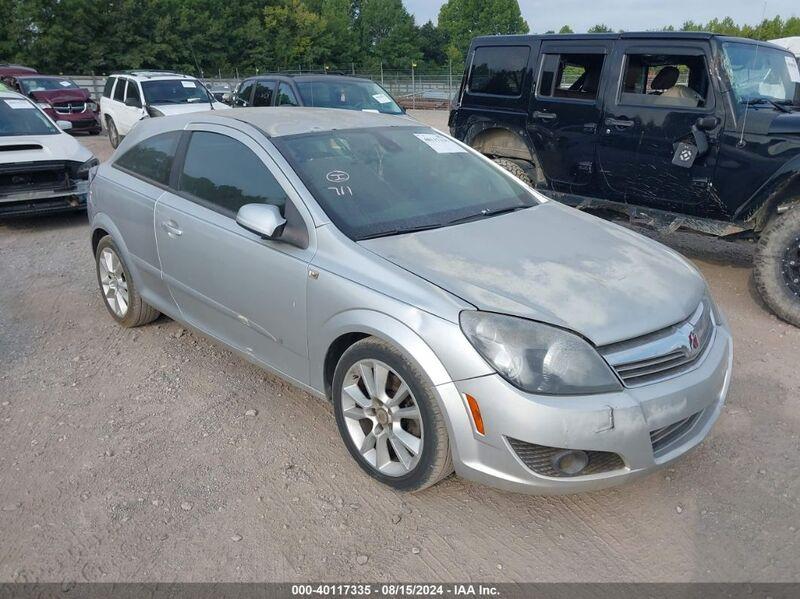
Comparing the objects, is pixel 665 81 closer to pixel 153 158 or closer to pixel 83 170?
pixel 153 158

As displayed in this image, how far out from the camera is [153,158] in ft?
14.6

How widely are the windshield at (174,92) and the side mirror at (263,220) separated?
39.7 feet

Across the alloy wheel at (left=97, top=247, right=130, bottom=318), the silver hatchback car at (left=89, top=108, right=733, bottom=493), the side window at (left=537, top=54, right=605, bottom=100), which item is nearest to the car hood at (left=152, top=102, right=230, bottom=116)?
the side window at (left=537, top=54, right=605, bottom=100)

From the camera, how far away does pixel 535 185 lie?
6.88 meters

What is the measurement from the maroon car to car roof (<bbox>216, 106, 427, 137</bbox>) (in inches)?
634

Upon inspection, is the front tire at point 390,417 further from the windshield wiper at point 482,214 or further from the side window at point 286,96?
the side window at point 286,96

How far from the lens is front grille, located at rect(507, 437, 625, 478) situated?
255 centimetres

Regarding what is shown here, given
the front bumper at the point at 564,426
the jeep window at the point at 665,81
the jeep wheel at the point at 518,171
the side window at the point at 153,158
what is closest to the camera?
the front bumper at the point at 564,426

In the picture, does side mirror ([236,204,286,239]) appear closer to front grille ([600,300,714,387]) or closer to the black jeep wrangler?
front grille ([600,300,714,387])

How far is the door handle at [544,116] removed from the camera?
256 inches

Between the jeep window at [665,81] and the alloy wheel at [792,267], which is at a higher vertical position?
the jeep window at [665,81]

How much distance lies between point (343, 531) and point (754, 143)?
436cm

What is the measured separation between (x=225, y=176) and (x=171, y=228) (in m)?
0.52

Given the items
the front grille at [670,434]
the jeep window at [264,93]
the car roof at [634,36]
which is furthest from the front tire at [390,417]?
the jeep window at [264,93]
